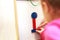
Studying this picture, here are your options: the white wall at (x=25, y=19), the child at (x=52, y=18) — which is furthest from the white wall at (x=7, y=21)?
the child at (x=52, y=18)

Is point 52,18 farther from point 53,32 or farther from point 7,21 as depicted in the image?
point 7,21

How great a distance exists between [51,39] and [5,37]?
1.85 feet

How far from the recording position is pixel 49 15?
609mm

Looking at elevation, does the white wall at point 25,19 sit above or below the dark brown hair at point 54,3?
below

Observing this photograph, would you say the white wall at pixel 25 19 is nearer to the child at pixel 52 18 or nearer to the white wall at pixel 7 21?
the white wall at pixel 7 21

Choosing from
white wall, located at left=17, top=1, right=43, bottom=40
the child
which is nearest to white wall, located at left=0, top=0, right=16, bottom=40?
white wall, located at left=17, top=1, right=43, bottom=40

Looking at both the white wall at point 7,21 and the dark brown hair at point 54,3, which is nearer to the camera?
the dark brown hair at point 54,3

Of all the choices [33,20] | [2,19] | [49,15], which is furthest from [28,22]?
[49,15]

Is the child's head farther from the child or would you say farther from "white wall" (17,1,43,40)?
"white wall" (17,1,43,40)

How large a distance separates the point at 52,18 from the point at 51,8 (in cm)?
4

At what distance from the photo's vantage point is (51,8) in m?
0.59

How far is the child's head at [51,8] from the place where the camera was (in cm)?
58

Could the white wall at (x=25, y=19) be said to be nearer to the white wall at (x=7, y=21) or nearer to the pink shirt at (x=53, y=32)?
the white wall at (x=7, y=21)

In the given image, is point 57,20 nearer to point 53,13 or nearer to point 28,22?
point 53,13
